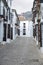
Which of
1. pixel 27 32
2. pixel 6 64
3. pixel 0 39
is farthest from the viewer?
pixel 27 32

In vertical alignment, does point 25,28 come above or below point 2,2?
below

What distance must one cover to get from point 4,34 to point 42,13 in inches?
781

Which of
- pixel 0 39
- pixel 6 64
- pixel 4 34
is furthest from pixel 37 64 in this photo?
pixel 4 34

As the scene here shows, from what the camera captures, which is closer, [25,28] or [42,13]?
[42,13]

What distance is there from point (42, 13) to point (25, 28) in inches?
3464

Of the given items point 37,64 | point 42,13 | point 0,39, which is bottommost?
point 0,39

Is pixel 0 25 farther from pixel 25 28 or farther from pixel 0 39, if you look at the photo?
pixel 25 28

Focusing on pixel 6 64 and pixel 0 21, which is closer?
pixel 6 64

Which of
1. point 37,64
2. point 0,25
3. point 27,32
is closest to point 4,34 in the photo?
point 0,25

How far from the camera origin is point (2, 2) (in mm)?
48688

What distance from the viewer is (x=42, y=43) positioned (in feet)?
106

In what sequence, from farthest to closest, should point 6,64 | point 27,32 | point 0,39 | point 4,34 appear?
point 27,32 → point 4,34 → point 0,39 → point 6,64

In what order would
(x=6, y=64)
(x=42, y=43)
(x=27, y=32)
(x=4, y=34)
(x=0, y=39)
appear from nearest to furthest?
(x=6, y=64) < (x=42, y=43) < (x=0, y=39) < (x=4, y=34) < (x=27, y=32)

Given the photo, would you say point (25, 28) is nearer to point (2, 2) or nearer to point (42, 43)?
point (2, 2)
